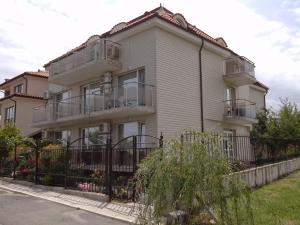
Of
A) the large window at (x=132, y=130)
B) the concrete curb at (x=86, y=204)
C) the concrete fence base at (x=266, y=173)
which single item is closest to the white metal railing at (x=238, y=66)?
the large window at (x=132, y=130)

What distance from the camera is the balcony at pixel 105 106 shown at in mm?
16953

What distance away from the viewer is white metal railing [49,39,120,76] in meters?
18.6

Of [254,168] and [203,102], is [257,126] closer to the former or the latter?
[203,102]

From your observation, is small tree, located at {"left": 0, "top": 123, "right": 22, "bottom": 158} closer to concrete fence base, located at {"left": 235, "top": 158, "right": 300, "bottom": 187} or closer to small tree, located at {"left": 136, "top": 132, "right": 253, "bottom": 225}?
concrete fence base, located at {"left": 235, "top": 158, "right": 300, "bottom": 187}

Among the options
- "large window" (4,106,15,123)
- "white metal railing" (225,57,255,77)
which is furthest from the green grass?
"large window" (4,106,15,123)

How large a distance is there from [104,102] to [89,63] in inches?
91.4

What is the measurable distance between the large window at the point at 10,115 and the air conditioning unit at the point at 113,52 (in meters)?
17.1

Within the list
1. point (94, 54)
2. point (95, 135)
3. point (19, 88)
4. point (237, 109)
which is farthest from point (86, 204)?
point (19, 88)

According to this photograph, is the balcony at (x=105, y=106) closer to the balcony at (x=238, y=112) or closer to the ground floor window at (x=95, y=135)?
the ground floor window at (x=95, y=135)

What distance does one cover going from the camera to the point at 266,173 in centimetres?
1282

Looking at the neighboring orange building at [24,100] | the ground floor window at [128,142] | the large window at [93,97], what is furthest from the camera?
the neighboring orange building at [24,100]

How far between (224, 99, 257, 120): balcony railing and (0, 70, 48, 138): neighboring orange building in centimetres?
1634

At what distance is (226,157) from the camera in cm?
672

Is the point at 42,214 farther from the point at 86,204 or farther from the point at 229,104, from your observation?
the point at 229,104
